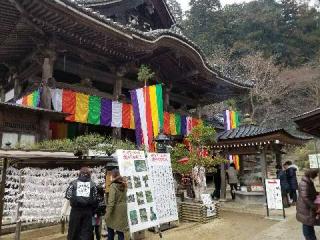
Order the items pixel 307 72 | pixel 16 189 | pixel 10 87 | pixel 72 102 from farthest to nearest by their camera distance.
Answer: pixel 307 72
pixel 10 87
pixel 72 102
pixel 16 189

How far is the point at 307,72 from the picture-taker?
3156 centimetres

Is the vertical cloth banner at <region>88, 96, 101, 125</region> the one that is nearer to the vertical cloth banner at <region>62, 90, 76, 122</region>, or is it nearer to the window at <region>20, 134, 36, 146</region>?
the vertical cloth banner at <region>62, 90, 76, 122</region>

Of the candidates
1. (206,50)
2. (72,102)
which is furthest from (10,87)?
(206,50)

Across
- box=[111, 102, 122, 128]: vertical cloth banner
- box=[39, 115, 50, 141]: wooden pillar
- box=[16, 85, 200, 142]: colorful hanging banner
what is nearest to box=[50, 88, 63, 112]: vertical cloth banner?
box=[16, 85, 200, 142]: colorful hanging banner

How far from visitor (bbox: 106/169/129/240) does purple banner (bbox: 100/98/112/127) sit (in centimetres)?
646

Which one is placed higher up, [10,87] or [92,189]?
[10,87]

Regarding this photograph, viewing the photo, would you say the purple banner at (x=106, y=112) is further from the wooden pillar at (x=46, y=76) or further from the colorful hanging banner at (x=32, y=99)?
the colorful hanging banner at (x=32, y=99)

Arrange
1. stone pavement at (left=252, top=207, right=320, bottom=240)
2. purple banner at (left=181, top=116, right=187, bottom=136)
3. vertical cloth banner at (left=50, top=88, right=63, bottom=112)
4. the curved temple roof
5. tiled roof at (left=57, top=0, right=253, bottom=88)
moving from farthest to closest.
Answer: purple banner at (left=181, top=116, right=187, bottom=136) < vertical cloth banner at (left=50, top=88, right=63, bottom=112) < tiled roof at (left=57, top=0, right=253, bottom=88) < the curved temple roof < stone pavement at (left=252, top=207, right=320, bottom=240)

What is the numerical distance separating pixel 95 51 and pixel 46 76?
2.37 m

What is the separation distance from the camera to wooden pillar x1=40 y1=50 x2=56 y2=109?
11164 mm

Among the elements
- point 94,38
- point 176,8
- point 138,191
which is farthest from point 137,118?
point 176,8

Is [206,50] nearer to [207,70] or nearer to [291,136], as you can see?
[207,70]

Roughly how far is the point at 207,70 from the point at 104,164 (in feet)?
28.6

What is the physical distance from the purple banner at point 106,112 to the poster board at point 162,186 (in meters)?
4.57
